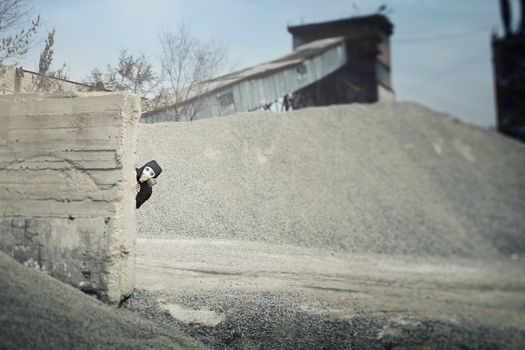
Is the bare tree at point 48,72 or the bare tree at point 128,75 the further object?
the bare tree at point 128,75

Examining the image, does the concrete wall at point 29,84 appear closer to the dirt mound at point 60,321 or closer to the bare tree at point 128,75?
the bare tree at point 128,75

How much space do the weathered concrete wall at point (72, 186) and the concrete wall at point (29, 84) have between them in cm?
10

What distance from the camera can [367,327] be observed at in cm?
382

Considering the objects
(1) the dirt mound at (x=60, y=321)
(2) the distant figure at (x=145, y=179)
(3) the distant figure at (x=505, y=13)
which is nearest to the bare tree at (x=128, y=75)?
(2) the distant figure at (x=145, y=179)

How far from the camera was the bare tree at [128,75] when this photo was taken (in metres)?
3.10

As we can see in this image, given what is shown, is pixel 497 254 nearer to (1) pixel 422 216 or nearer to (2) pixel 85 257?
(1) pixel 422 216

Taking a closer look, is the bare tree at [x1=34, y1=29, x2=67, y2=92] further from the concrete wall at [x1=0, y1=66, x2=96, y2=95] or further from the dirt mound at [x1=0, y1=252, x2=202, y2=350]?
the dirt mound at [x1=0, y1=252, x2=202, y2=350]

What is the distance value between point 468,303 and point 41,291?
5.00 meters

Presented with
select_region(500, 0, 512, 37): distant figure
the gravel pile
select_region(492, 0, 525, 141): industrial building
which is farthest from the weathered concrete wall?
select_region(492, 0, 525, 141): industrial building

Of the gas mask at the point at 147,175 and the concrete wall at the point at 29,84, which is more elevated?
the concrete wall at the point at 29,84

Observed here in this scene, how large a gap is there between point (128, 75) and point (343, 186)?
24.5 feet

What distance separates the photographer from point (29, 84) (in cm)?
329

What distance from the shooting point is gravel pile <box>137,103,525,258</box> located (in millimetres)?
6145

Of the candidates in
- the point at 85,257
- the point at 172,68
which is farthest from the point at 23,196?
the point at 172,68
